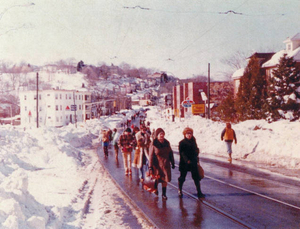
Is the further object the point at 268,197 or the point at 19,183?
the point at 268,197

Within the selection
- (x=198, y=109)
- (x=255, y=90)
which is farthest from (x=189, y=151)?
(x=198, y=109)

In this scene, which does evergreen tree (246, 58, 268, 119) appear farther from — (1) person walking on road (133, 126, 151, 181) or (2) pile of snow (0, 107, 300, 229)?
(1) person walking on road (133, 126, 151, 181)

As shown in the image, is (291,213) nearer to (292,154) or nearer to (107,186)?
(107,186)

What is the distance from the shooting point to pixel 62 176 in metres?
15.3

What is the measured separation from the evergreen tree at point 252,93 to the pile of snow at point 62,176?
29.7ft

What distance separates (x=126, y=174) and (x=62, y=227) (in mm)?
7990

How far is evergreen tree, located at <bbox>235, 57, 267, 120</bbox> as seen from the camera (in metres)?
38.0

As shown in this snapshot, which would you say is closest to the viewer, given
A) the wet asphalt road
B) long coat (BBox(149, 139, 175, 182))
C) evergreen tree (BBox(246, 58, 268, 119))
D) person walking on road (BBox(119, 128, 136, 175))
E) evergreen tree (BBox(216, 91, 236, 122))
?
the wet asphalt road

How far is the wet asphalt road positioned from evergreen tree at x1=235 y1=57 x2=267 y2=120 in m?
24.3

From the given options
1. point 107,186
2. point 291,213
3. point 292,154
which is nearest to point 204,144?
point 292,154

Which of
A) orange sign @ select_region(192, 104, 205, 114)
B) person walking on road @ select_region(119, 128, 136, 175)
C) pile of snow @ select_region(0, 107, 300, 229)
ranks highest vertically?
orange sign @ select_region(192, 104, 205, 114)

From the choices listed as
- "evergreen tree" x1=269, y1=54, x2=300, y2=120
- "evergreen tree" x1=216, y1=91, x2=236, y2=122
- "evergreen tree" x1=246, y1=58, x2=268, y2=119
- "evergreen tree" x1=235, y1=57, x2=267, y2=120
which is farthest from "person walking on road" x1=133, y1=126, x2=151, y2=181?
"evergreen tree" x1=216, y1=91, x2=236, y2=122

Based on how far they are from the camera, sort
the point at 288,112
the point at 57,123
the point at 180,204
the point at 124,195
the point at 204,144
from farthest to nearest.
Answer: the point at 57,123, the point at 288,112, the point at 204,144, the point at 124,195, the point at 180,204

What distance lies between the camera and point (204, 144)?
1065 inches
